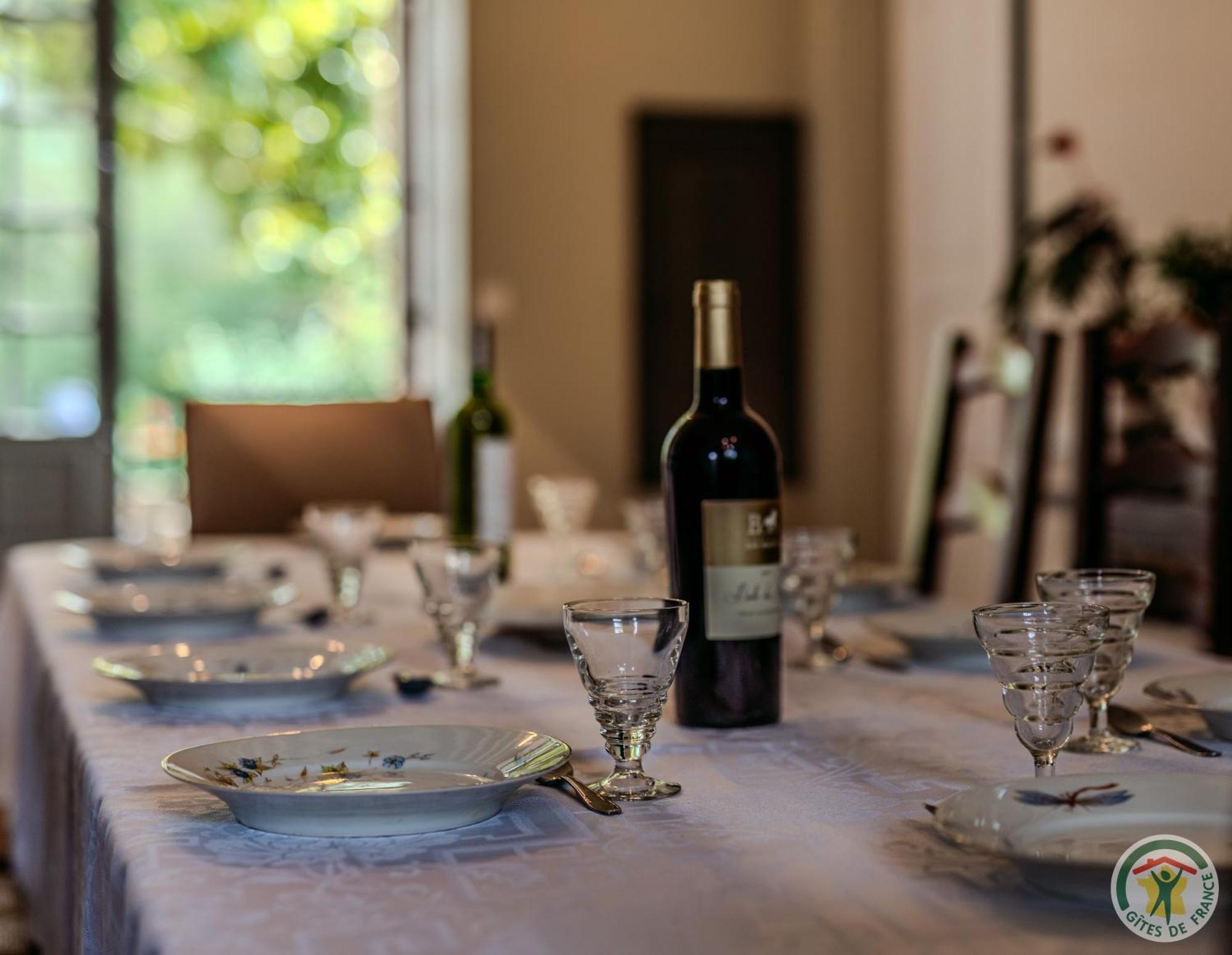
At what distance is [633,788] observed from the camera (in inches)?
30.1

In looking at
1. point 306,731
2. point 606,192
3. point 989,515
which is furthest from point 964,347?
point 606,192

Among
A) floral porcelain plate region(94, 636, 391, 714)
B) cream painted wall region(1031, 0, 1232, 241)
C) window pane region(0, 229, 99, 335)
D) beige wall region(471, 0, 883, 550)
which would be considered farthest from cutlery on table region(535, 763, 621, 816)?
window pane region(0, 229, 99, 335)

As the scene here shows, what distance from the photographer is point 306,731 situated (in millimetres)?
792

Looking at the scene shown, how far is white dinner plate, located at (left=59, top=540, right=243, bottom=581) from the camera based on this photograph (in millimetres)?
1876

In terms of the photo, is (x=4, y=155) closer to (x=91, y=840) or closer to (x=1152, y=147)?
(x=1152, y=147)

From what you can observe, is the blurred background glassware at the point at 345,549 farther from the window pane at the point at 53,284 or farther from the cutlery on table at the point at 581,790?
the window pane at the point at 53,284

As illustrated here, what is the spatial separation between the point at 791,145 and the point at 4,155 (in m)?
2.70

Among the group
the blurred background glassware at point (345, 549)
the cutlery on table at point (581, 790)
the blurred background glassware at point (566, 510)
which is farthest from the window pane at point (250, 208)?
the cutlery on table at point (581, 790)

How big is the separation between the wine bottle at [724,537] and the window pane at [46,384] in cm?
409

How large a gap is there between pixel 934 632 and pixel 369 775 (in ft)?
2.06

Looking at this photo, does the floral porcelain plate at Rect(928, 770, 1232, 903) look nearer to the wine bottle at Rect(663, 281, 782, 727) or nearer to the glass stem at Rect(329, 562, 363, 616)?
the wine bottle at Rect(663, 281, 782, 727)

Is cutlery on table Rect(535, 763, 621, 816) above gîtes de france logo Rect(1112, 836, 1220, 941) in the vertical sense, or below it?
below

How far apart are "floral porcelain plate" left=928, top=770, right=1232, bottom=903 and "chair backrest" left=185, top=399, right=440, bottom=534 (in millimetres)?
2243

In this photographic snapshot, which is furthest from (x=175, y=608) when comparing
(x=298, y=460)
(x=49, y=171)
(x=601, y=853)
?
(x=49, y=171)
